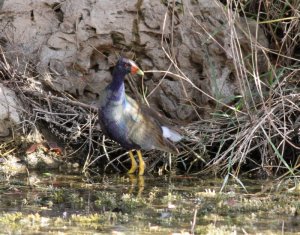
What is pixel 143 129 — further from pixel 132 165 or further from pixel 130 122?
pixel 132 165

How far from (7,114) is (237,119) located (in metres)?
1.75

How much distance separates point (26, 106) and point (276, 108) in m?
1.97

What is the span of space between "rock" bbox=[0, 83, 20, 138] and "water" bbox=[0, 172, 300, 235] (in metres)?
0.56

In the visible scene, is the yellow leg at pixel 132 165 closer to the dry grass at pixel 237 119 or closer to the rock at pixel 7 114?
the dry grass at pixel 237 119

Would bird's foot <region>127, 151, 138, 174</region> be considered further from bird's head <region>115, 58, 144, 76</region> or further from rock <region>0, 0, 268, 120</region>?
bird's head <region>115, 58, 144, 76</region>

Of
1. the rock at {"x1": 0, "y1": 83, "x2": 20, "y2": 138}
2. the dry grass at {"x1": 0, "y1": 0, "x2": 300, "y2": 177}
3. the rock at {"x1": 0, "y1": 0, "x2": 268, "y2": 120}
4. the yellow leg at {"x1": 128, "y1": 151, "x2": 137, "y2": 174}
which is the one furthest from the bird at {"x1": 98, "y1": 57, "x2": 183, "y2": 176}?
the rock at {"x1": 0, "y1": 83, "x2": 20, "y2": 138}

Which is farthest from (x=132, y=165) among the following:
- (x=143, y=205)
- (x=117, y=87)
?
(x=143, y=205)

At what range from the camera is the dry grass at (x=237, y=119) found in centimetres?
581

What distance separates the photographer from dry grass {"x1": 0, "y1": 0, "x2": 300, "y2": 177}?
5812 millimetres

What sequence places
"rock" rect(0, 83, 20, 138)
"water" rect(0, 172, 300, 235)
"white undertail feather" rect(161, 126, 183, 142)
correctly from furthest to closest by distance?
"rock" rect(0, 83, 20, 138) → "white undertail feather" rect(161, 126, 183, 142) → "water" rect(0, 172, 300, 235)

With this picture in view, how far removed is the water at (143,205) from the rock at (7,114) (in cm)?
56

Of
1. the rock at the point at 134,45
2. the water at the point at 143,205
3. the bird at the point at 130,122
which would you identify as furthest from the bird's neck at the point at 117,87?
the water at the point at 143,205

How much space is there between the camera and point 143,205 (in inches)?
194

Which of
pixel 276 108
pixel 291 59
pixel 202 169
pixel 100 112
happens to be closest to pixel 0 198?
pixel 100 112
